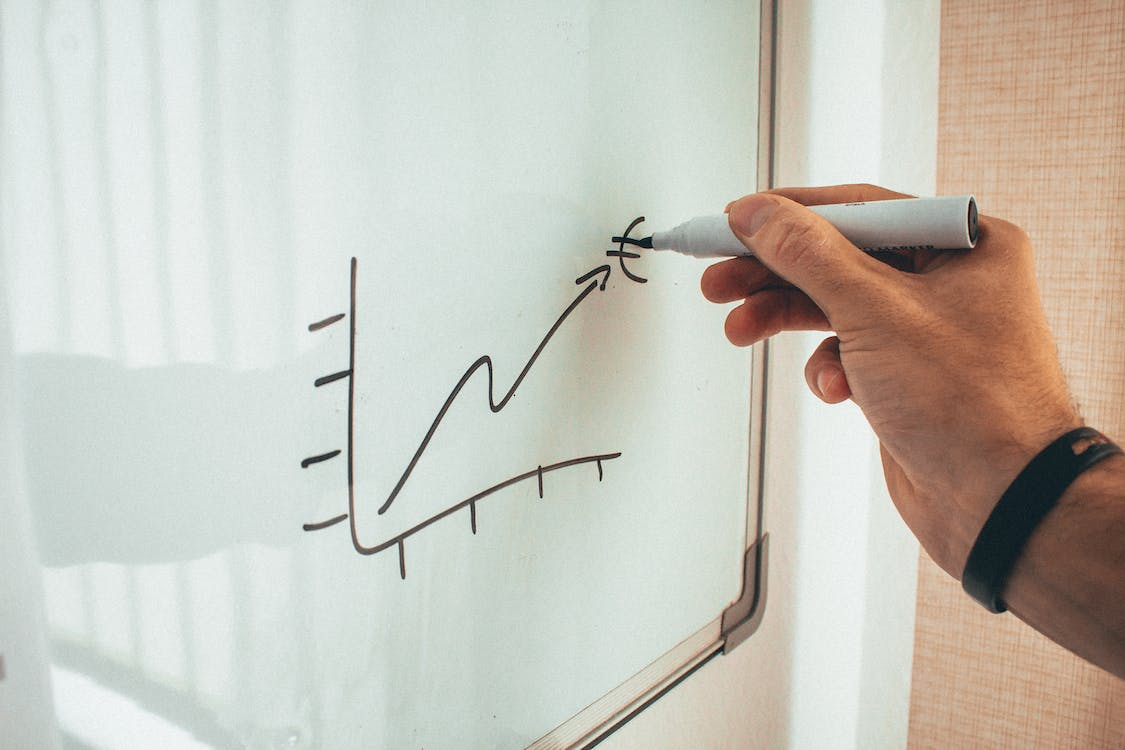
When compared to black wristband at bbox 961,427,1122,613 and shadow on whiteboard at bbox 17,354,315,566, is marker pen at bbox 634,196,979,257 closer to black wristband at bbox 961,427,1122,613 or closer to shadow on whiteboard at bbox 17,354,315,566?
black wristband at bbox 961,427,1122,613

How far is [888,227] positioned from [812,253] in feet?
0.15

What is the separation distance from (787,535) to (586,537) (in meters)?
0.36

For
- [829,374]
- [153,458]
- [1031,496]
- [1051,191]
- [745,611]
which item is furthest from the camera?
[1051,191]

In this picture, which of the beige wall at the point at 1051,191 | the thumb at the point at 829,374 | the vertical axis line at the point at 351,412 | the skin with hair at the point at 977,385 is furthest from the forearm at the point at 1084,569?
the beige wall at the point at 1051,191

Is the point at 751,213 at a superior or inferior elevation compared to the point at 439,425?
superior

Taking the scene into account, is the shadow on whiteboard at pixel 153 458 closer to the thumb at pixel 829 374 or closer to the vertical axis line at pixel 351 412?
the vertical axis line at pixel 351 412

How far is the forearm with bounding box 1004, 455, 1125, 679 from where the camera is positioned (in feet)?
0.97

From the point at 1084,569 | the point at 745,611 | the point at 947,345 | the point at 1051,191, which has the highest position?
the point at 1051,191

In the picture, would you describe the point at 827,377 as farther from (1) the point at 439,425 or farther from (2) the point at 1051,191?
(2) the point at 1051,191

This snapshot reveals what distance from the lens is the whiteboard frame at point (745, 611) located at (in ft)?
1.38

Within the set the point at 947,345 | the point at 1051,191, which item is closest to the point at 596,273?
the point at 947,345

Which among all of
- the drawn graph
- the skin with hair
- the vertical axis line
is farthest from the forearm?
the vertical axis line

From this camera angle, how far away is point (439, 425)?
302 millimetres

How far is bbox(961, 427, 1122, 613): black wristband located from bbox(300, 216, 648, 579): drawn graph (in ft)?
0.71
